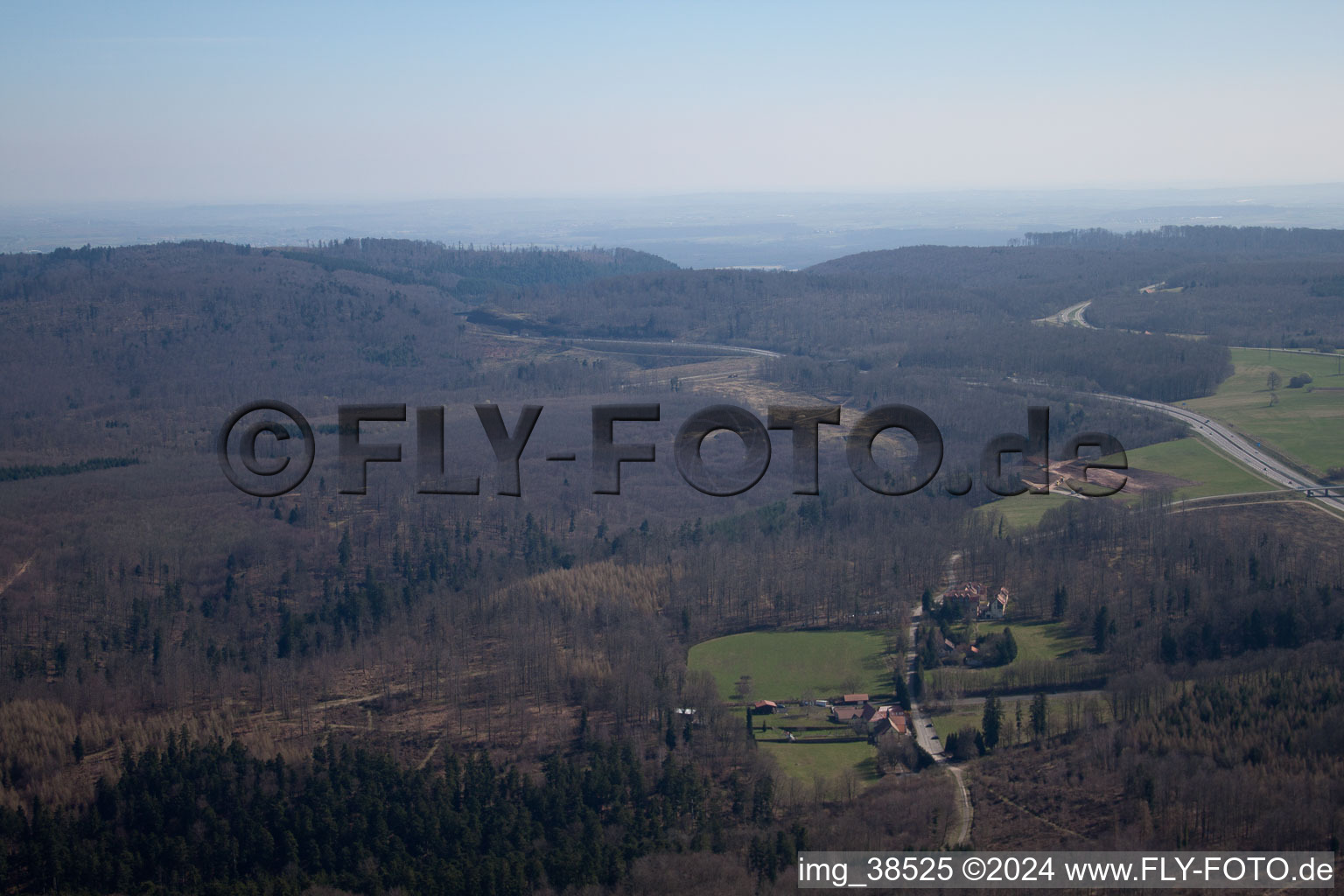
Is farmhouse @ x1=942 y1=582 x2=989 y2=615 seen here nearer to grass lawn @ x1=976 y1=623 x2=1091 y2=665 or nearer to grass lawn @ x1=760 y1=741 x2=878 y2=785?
grass lawn @ x1=976 y1=623 x2=1091 y2=665

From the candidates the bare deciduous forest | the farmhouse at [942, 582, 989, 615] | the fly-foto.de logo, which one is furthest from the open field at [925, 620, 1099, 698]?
the fly-foto.de logo

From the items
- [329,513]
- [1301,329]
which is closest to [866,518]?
[329,513]

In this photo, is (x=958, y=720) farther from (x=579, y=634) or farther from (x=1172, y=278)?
(x=1172, y=278)

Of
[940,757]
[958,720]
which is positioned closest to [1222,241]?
[958,720]

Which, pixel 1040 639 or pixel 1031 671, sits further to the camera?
pixel 1040 639

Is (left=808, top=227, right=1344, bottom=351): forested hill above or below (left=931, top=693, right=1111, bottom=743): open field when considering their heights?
above

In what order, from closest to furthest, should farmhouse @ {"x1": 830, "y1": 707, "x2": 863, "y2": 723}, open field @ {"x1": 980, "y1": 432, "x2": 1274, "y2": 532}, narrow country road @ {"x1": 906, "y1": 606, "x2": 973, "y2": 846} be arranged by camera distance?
1. narrow country road @ {"x1": 906, "y1": 606, "x2": 973, "y2": 846}
2. farmhouse @ {"x1": 830, "y1": 707, "x2": 863, "y2": 723}
3. open field @ {"x1": 980, "y1": 432, "x2": 1274, "y2": 532}
